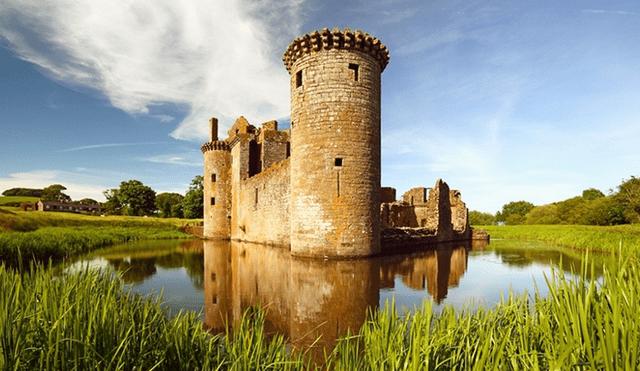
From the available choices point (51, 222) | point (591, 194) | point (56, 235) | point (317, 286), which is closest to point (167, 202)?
point (51, 222)

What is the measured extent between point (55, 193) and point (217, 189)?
91.1m

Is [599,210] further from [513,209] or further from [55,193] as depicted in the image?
[55,193]

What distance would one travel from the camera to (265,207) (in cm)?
1875

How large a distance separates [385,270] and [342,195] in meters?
3.26

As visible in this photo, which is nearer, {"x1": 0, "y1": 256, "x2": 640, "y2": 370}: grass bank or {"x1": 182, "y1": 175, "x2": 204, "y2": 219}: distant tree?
{"x1": 0, "y1": 256, "x2": 640, "y2": 370}: grass bank

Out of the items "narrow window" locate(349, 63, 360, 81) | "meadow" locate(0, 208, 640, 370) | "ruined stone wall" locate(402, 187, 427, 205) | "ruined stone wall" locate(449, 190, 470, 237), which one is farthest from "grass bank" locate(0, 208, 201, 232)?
"ruined stone wall" locate(449, 190, 470, 237)

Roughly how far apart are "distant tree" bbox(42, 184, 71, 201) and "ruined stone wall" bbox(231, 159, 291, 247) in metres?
90.3

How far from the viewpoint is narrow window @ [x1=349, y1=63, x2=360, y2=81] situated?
1195 cm

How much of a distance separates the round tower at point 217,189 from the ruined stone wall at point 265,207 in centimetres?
123

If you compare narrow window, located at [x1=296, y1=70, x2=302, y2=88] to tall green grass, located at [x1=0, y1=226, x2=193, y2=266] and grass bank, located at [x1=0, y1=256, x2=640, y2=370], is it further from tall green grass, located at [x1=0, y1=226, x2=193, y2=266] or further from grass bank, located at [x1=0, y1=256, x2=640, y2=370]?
grass bank, located at [x1=0, y1=256, x2=640, y2=370]

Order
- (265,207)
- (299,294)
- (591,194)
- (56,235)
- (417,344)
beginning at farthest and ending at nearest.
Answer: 1. (591,194)
2. (265,207)
3. (56,235)
4. (299,294)
5. (417,344)

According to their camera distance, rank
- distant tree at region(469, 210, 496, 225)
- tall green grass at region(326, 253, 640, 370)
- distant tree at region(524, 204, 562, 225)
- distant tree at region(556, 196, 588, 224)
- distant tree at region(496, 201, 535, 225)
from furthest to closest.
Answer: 1. distant tree at region(496, 201, 535, 225)
2. distant tree at region(469, 210, 496, 225)
3. distant tree at region(524, 204, 562, 225)
4. distant tree at region(556, 196, 588, 224)
5. tall green grass at region(326, 253, 640, 370)

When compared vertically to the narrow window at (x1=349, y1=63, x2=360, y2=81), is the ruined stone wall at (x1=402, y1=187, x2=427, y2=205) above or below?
below

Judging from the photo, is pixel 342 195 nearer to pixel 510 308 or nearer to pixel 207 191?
pixel 510 308
